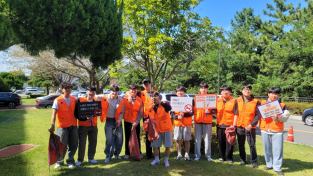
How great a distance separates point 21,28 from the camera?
3635 millimetres

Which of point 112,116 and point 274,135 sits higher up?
point 112,116

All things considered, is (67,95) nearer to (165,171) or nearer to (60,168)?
(60,168)

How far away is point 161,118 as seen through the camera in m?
5.01

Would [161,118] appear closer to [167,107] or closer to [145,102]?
[167,107]

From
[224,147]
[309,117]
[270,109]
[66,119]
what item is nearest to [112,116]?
[66,119]

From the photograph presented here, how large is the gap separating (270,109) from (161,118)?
8.26ft

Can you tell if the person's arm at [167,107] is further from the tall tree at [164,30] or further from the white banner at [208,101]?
the tall tree at [164,30]

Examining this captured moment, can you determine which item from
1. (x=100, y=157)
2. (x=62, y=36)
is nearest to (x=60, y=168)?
(x=100, y=157)

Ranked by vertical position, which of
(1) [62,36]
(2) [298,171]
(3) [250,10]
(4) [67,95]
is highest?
(3) [250,10]

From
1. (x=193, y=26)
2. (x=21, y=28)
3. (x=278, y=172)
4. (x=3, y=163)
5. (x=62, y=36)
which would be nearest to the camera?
(x=21, y=28)

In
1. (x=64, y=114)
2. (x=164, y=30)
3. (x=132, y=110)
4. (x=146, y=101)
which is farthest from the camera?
(x=164, y=30)

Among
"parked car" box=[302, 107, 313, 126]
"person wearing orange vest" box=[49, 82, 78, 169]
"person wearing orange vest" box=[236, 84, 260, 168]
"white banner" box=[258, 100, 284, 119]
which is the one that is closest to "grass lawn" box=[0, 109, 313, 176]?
"person wearing orange vest" box=[236, 84, 260, 168]

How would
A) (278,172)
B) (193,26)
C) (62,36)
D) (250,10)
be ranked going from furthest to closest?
(250,10) → (193,26) → (278,172) → (62,36)

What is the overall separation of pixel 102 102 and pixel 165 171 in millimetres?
2270
